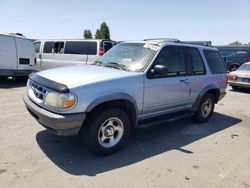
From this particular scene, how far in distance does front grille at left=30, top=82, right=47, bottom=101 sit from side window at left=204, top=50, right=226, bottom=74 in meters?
4.01

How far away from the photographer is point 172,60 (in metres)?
5.03

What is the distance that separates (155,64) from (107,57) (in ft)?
3.78

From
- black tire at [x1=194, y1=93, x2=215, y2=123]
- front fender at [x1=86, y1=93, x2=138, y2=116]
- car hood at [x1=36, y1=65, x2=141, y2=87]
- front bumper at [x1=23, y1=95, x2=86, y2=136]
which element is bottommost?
black tire at [x1=194, y1=93, x2=215, y2=123]

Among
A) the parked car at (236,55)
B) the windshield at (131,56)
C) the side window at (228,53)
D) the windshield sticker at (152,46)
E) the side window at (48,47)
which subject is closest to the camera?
the windshield at (131,56)

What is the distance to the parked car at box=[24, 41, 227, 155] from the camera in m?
3.60

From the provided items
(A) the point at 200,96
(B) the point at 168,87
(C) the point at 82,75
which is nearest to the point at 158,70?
(B) the point at 168,87

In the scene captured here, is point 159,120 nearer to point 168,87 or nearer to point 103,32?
point 168,87

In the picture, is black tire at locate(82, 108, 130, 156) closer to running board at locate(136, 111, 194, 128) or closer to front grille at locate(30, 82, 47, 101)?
running board at locate(136, 111, 194, 128)

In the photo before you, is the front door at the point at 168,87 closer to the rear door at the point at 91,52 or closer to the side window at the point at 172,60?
the side window at the point at 172,60

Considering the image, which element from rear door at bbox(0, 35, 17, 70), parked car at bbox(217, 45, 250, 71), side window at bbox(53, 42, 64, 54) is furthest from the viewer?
parked car at bbox(217, 45, 250, 71)

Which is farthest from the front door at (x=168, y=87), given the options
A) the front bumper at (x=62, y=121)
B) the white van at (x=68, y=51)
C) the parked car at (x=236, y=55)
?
the parked car at (x=236, y=55)

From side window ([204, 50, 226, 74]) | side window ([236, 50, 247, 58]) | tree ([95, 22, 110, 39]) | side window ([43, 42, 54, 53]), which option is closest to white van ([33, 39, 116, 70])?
side window ([43, 42, 54, 53])

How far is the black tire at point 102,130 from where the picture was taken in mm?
3814

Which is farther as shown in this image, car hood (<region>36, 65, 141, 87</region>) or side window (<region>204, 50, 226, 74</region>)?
side window (<region>204, 50, 226, 74</region>)
